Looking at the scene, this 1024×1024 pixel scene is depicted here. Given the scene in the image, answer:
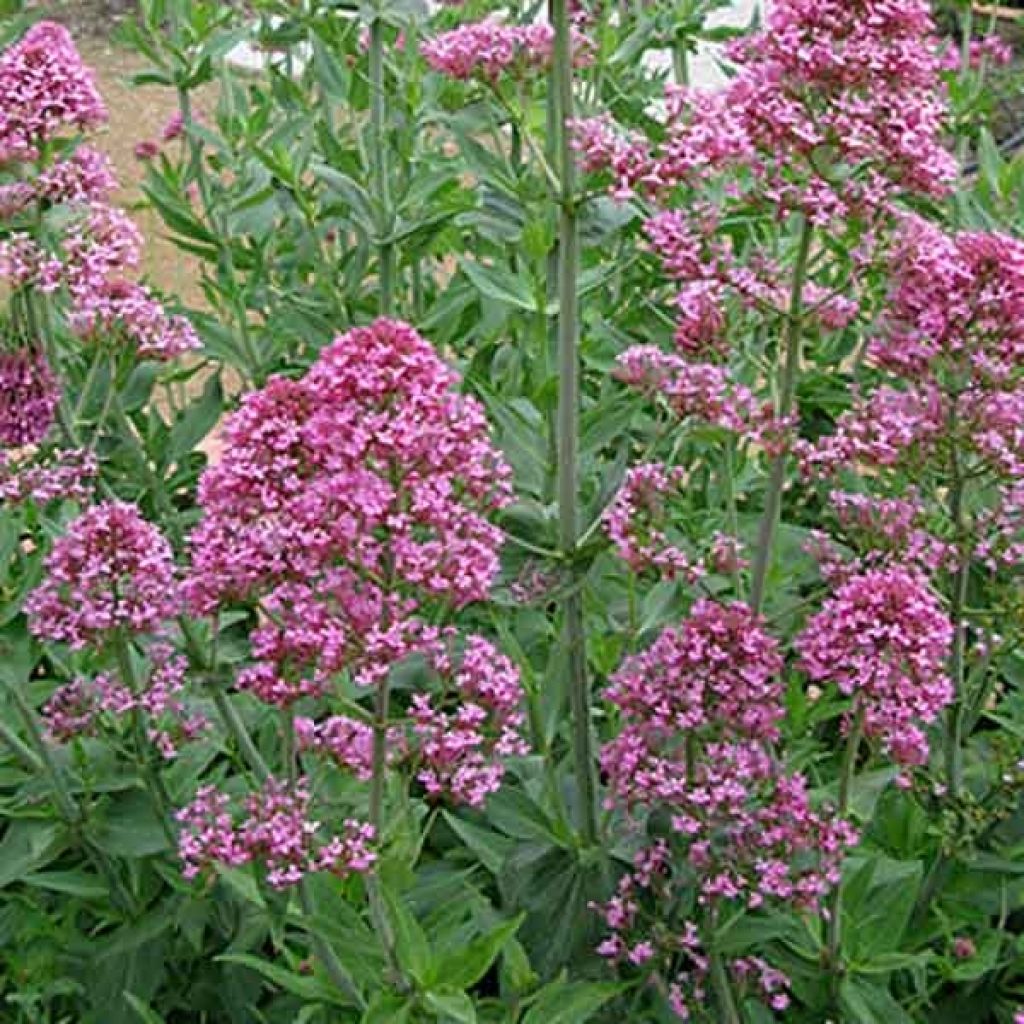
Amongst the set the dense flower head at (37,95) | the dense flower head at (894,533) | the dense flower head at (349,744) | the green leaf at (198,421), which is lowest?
the green leaf at (198,421)

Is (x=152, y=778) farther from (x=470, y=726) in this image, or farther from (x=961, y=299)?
(x=961, y=299)

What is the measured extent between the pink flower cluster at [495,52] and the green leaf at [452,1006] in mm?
1419

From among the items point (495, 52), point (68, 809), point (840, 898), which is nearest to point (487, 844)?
point (840, 898)

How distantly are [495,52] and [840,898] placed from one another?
1453 millimetres

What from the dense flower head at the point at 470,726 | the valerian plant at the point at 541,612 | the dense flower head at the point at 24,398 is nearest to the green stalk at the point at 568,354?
the valerian plant at the point at 541,612

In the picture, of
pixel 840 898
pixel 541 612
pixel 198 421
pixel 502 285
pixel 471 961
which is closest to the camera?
pixel 471 961

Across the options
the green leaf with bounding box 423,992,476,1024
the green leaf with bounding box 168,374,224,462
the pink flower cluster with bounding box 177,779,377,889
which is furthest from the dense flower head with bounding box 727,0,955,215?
the green leaf with bounding box 168,374,224,462

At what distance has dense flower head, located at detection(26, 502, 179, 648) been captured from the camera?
214cm

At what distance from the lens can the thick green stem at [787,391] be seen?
227cm

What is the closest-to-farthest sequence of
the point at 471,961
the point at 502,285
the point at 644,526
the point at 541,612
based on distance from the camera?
the point at 471,961
the point at 644,526
the point at 502,285
the point at 541,612

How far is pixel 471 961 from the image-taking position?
2045mm

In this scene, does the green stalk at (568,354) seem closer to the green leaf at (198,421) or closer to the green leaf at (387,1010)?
the green leaf at (387,1010)

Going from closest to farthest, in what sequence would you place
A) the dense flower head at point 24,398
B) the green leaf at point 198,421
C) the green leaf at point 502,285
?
1. the dense flower head at point 24,398
2. the green leaf at point 502,285
3. the green leaf at point 198,421

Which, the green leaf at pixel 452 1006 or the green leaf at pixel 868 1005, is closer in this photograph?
the green leaf at pixel 452 1006
